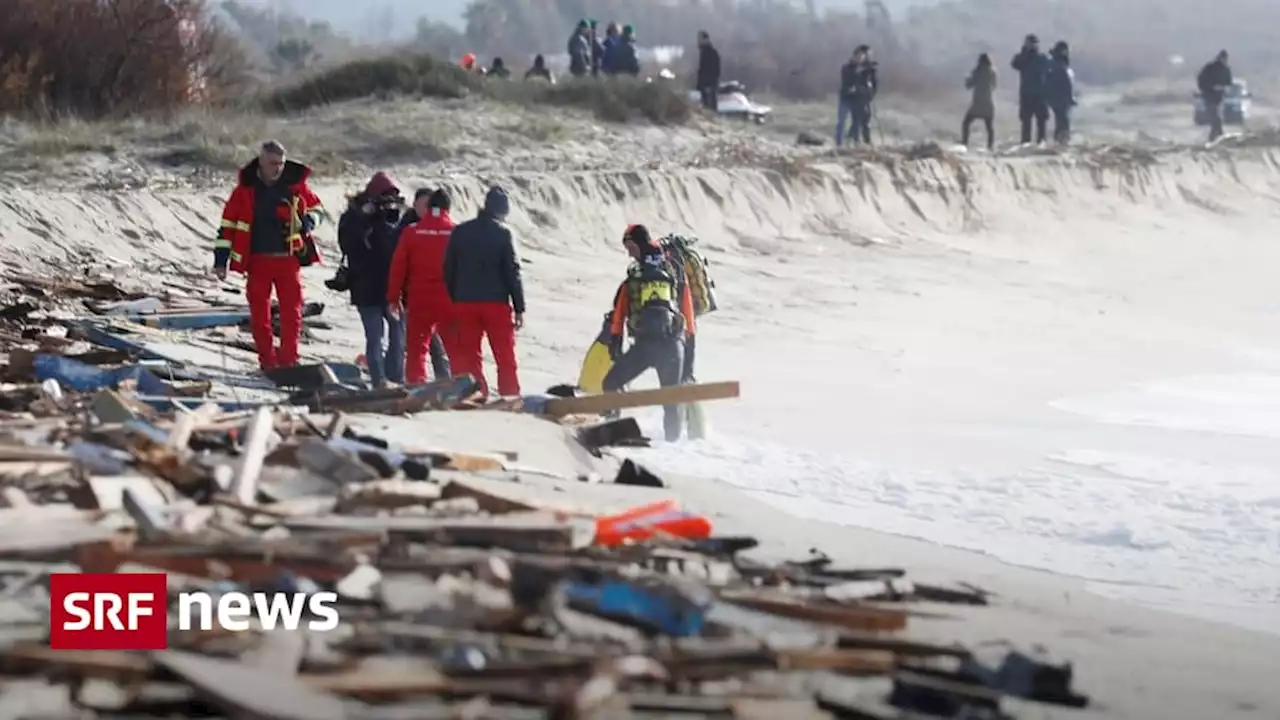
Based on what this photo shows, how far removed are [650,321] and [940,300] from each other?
1292 cm

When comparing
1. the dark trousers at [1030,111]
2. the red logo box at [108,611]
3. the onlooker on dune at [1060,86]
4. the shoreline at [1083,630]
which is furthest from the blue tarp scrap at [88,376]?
the dark trousers at [1030,111]

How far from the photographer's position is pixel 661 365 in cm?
1293

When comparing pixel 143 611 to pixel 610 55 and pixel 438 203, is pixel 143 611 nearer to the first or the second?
pixel 438 203

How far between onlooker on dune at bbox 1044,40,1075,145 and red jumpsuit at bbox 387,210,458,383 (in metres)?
20.5

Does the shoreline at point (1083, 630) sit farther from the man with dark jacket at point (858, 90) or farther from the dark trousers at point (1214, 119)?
the dark trousers at point (1214, 119)

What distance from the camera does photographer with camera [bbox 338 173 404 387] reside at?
13.5m

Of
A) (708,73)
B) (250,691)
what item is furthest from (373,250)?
(708,73)

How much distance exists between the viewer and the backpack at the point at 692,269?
13297 mm

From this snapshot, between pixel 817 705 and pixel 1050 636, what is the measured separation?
69.6 inches

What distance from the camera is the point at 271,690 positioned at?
564cm

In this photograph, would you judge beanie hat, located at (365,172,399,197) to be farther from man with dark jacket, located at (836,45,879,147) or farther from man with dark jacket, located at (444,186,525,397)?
man with dark jacket, located at (836,45,879,147)

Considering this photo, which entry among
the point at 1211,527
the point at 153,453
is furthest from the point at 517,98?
the point at 153,453

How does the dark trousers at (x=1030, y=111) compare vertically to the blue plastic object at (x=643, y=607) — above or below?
above

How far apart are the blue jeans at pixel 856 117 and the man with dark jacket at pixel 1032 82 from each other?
103 inches
